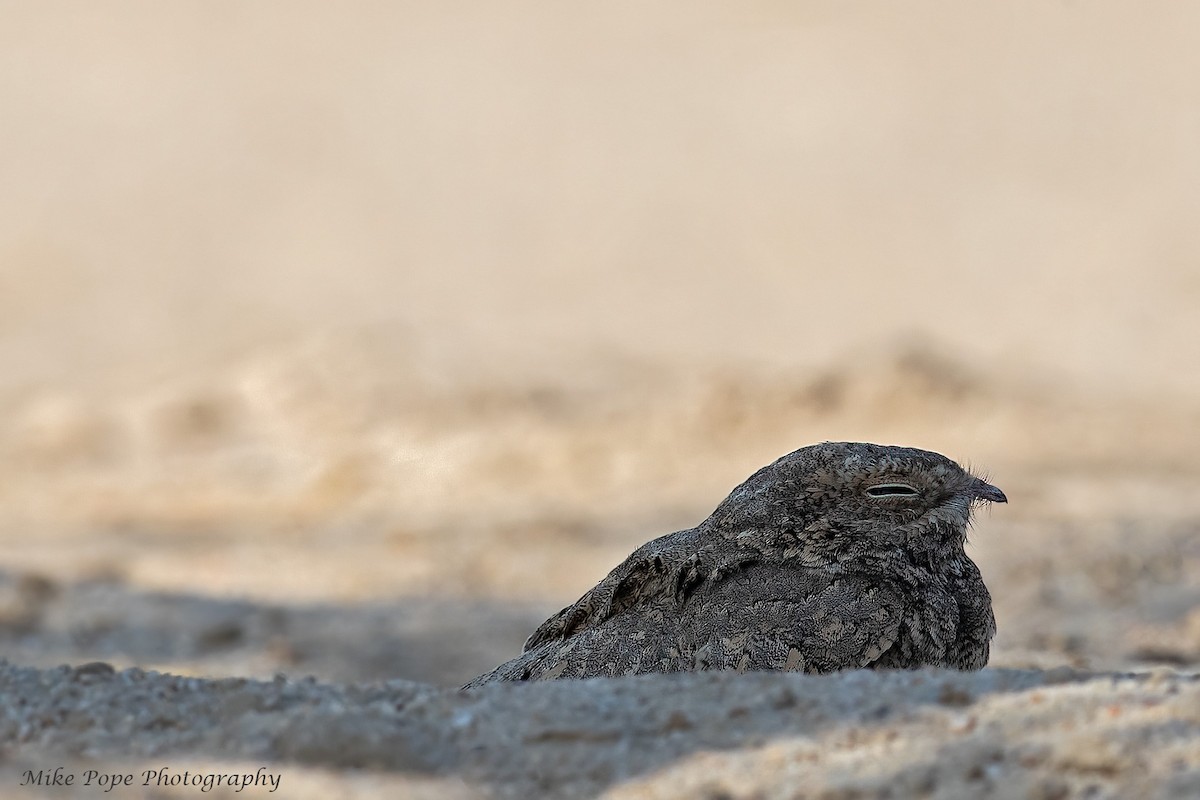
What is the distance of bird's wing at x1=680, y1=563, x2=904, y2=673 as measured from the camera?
392cm

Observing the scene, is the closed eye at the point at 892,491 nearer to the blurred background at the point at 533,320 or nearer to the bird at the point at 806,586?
the bird at the point at 806,586

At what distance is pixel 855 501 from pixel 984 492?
49 centimetres

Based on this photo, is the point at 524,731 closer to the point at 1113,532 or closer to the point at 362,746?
the point at 362,746

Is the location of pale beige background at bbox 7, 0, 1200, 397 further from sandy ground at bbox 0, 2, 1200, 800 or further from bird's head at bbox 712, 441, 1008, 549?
bird's head at bbox 712, 441, 1008, 549

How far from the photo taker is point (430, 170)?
20.3 metres

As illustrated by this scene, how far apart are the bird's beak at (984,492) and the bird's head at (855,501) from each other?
88 mm

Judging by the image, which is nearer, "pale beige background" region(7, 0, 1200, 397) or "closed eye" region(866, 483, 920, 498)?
"closed eye" region(866, 483, 920, 498)

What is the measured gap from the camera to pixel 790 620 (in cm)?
398

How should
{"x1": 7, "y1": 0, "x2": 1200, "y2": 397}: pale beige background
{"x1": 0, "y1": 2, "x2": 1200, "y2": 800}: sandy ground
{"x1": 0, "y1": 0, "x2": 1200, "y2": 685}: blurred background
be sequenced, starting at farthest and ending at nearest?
{"x1": 7, "y1": 0, "x2": 1200, "y2": 397}: pale beige background
{"x1": 0, "y1": 0, "x2": 1200, "y2": 685}: blurred background
{"x1": 0, "y1": 2, "x2": 1200, "y2": 800}: sandy ground

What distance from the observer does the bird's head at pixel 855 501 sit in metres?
4.27

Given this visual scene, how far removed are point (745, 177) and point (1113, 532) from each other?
9912 millimetres

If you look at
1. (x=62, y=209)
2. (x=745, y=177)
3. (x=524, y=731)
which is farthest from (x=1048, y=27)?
(x=524, y=731)

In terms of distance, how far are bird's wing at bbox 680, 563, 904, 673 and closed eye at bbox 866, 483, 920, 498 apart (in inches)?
12.5

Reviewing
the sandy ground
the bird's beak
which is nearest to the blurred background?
the sandy ground
